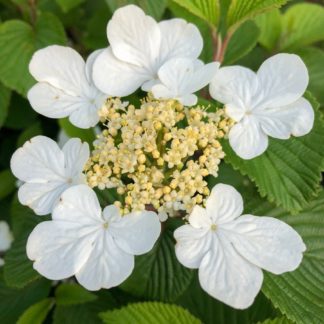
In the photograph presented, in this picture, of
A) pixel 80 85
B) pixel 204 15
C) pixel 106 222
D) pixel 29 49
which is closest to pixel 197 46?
pixel 204 15

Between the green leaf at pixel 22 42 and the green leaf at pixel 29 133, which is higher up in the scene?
the green leaf at pixel 22 42

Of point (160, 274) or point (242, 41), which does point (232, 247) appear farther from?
point (242, 41)

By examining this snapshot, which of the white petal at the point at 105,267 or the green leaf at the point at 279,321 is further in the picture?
the green leaf at the point at 279,321

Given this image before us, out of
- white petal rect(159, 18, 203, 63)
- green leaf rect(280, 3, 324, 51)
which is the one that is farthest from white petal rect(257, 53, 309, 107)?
green leaf rect(280, 3, 324, 51)

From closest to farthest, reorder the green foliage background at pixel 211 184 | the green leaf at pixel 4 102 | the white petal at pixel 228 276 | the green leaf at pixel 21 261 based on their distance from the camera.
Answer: the white petal at pixel 228 276, the green foliage background at pixel 211 184, the green leaf at pixel 21 261, the green leaf at pixel 4 102

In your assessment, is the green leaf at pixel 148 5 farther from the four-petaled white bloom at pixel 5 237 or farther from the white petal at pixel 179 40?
the four-petaled white bloom at pixel 5 237

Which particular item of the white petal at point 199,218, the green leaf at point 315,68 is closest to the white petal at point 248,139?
the white petal at point 199,218

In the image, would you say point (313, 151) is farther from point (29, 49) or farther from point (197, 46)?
point (29, 49)

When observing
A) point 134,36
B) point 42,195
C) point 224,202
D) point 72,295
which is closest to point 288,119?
point 224,202
